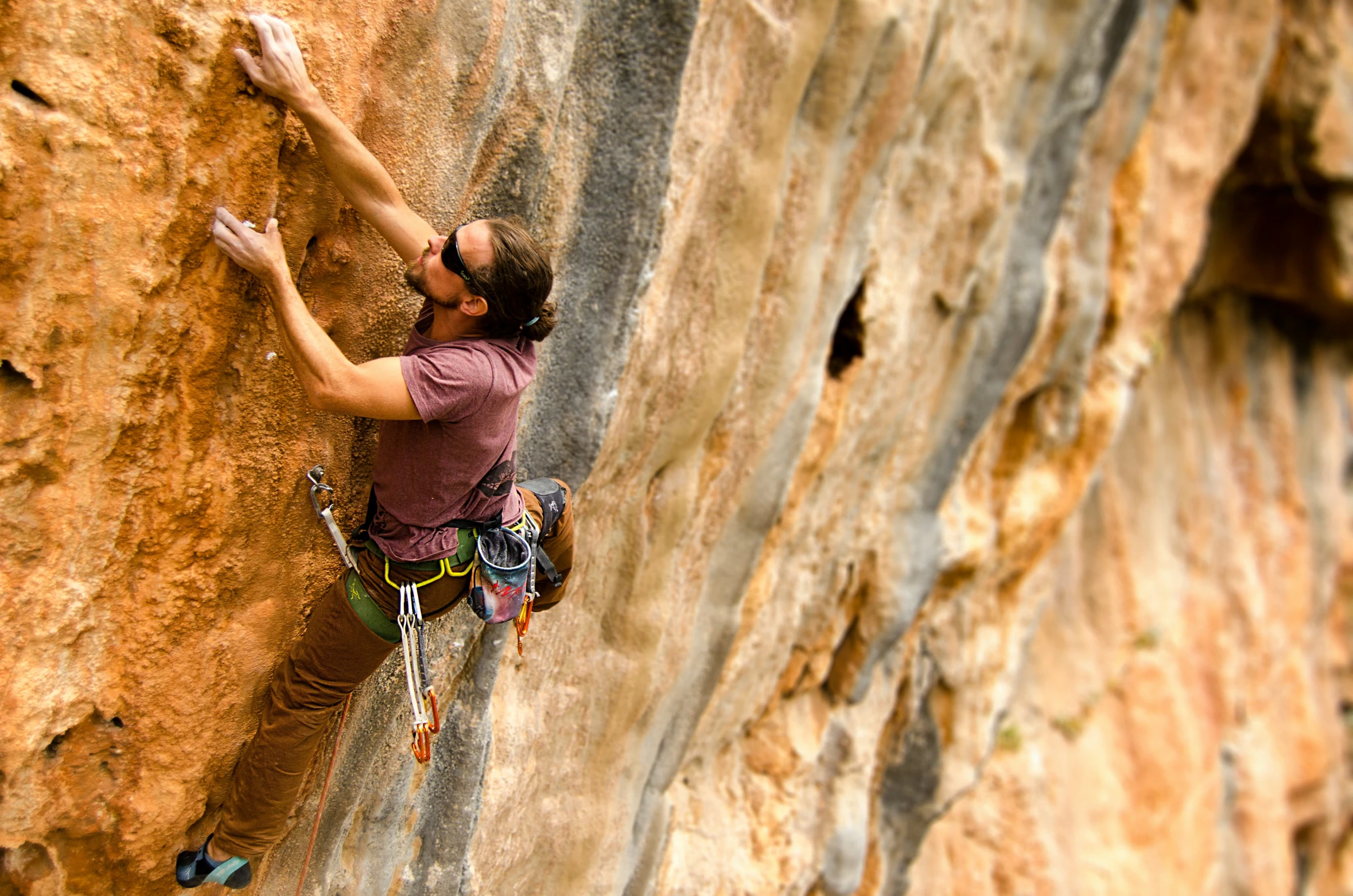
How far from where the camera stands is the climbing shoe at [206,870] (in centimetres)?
231

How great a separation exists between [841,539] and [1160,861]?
16.6 ft

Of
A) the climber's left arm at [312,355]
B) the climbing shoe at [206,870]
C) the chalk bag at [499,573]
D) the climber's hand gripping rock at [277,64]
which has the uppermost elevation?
the climber's hand gripping rock at [277,64]

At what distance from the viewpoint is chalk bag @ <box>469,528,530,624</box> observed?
230 cm

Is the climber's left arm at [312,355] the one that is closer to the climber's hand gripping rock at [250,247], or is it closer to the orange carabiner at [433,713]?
the climber's hand gripping rock at [250,247]

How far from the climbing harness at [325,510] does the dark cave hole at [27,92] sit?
881 mm

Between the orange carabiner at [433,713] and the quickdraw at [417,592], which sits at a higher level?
the quickdraw at [417,592]

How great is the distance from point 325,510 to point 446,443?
40 cm

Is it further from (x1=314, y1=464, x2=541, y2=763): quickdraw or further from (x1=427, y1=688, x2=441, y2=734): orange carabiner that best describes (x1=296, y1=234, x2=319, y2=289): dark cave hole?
(x1=427, y1=688, x2=441, y2=734): orange carabiner

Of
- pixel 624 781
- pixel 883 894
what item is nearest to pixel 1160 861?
pixel 883 894

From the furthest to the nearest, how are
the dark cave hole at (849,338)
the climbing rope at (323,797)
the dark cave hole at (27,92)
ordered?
the dark cave hole at (849,338) < the climbing rope at (323,797) < the dark cave hole at (27,92)

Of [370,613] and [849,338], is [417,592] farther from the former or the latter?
[849,338]

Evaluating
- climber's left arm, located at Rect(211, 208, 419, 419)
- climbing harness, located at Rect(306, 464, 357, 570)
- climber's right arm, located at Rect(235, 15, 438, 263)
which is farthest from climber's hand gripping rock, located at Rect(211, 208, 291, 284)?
climbing harness, located at Rect(306, 464, 357, 570)

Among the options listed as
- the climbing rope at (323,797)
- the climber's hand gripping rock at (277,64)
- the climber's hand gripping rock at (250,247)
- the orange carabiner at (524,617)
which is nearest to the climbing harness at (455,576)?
the orange carabiner at (524,617)

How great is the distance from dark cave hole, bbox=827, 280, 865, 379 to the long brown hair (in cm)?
218
